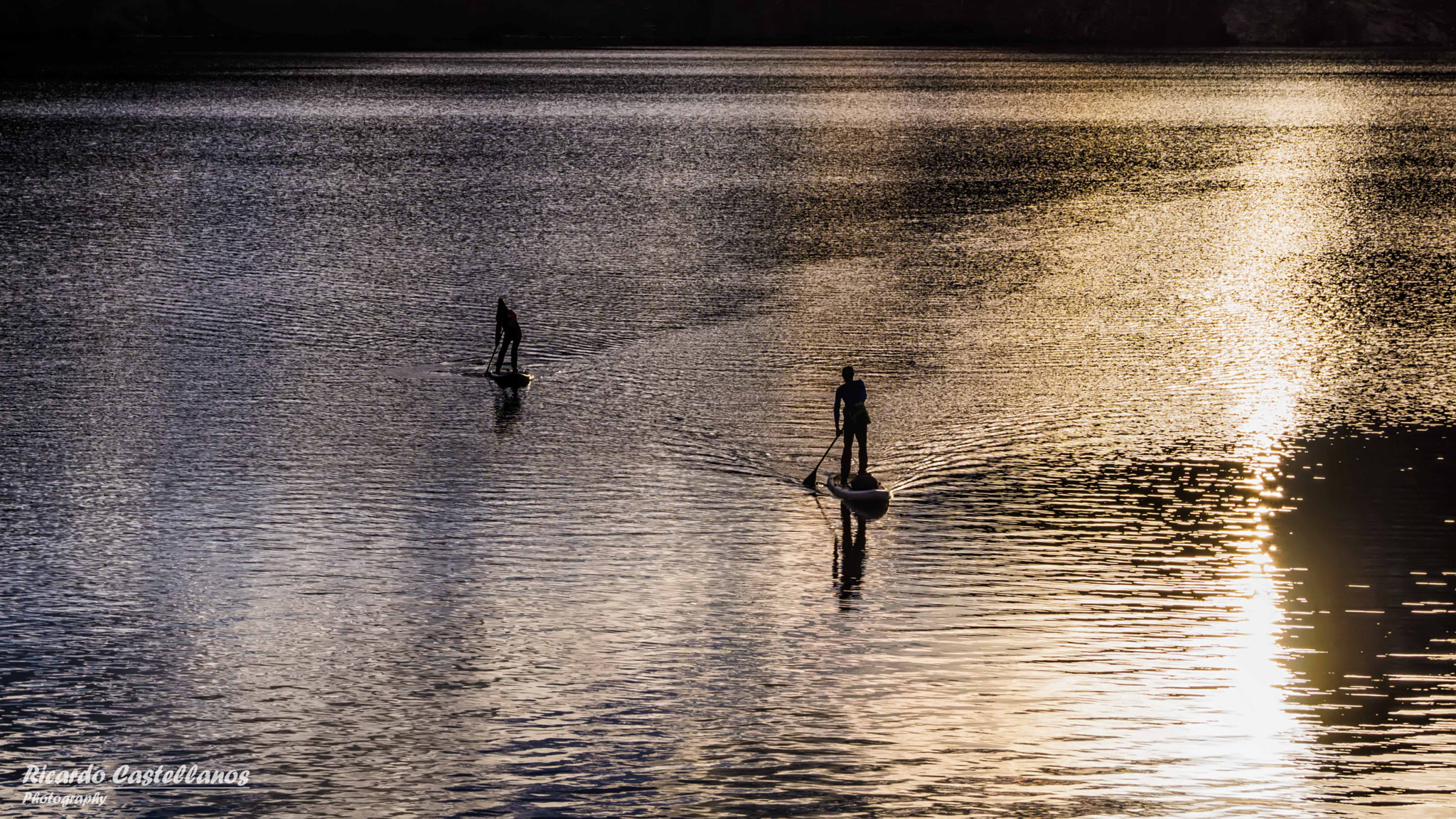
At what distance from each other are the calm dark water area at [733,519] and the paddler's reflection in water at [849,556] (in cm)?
8

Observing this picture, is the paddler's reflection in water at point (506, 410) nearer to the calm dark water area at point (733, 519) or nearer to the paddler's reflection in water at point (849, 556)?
the calm dark water area at point (733, 519)

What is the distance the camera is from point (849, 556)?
2145 cm

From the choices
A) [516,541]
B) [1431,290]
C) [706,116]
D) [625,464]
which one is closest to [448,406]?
[625,464]

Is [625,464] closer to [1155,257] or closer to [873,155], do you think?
[1155,257]

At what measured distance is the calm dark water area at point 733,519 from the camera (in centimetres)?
1599

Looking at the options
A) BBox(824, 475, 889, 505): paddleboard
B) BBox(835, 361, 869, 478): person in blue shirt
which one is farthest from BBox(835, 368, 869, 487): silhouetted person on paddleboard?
BBox(824, 475, 889, 505): paddleboard

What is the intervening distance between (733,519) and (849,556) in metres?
2.27

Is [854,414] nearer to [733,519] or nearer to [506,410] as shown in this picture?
[733,519]

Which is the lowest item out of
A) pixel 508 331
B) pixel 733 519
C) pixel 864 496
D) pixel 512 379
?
pixel 733 519

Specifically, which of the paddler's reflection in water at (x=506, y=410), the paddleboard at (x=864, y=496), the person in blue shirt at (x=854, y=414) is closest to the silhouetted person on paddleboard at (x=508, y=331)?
the paddler's reflection in water at (x=506, y=410)

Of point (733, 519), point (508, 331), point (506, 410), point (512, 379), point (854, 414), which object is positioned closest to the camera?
point (733, 519)

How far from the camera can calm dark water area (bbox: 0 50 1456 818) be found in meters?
16.0

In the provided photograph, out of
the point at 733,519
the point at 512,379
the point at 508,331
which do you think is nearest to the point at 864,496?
the point at 733,519

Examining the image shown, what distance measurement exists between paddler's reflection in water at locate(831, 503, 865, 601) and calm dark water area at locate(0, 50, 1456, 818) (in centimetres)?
8
